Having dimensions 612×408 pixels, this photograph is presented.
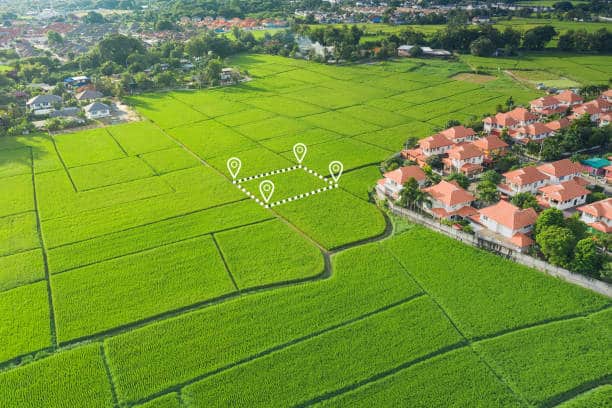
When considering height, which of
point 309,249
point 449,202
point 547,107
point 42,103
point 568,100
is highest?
point 568,100

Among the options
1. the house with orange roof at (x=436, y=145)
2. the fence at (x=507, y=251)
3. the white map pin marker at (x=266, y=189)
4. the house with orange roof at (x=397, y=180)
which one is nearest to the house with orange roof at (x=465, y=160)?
the house with orange roof at (x=436, y=145)

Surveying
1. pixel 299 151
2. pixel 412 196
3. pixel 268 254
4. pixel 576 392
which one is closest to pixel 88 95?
pixel 299 151

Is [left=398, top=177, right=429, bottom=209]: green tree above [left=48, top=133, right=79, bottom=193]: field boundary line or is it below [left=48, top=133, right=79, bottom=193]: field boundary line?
above

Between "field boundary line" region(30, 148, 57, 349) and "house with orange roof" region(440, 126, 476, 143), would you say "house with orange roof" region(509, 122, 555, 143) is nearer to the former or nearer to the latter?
"house with orange roof" region(440, 126, 476, 143)

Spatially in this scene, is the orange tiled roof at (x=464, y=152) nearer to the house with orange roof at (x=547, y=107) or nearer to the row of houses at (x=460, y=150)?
the row of houses at (x=460, y=150)

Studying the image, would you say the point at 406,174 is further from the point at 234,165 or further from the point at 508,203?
the point at 234,165

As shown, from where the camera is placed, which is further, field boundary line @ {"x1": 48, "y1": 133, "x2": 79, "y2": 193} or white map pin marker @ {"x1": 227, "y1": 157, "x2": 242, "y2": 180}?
white map pin marker @ {"x1": 227, "y1": 157, "x2": 242, "y2": 180}

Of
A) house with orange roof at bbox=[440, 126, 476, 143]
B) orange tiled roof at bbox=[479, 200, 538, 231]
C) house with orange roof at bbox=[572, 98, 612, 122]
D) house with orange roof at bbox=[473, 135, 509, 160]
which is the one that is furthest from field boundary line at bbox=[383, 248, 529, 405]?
house with orange roof at bbox=[572, 98, 612, 122]
